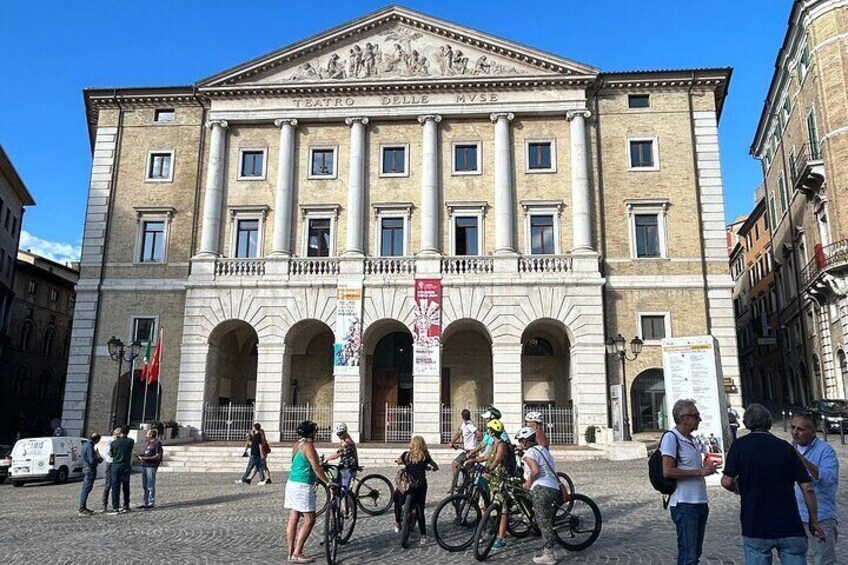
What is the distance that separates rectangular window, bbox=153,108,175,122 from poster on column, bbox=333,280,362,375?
1209 centimetres

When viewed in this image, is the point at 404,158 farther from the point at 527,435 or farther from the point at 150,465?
the point at 527,435

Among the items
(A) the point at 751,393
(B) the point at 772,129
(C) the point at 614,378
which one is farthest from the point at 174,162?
(A) the point at 751,393

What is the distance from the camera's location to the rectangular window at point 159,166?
31.5 m

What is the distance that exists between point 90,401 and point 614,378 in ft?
72.3

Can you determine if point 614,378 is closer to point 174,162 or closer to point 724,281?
point 724,281

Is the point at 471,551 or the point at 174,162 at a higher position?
the point at 174,162

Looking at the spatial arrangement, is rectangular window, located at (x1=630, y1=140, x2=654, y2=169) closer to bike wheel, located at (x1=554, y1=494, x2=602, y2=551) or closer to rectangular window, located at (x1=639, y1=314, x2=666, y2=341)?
rectangular window, located at (x1=639, y1=314, x2=666, y2=341)

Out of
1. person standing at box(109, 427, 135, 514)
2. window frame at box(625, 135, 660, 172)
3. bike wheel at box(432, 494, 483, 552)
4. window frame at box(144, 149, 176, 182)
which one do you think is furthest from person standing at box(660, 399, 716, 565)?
window frame at box(144, 149, 176, 182)

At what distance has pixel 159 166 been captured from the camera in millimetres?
31641

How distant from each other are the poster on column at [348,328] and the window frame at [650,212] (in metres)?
11.8

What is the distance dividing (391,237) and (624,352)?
36.3 feet

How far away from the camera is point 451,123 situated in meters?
30.6

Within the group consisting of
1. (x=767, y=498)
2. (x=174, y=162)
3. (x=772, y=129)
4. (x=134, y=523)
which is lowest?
(x=134, y=523)

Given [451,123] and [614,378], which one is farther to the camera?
[451,123]
